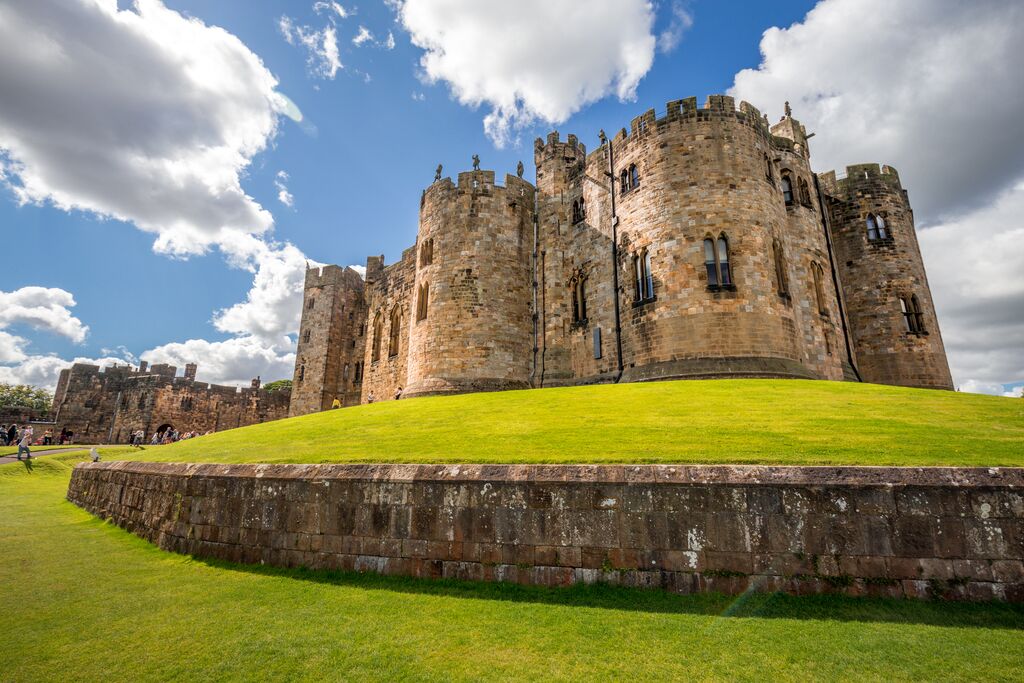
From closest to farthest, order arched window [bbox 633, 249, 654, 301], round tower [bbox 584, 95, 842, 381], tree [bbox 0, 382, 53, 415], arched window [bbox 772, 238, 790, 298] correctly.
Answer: round tower [bbox 584, 95, 842, 381] < arched window [bbox 772, 238, 790, 298] < arched window [bbox 633, 249, 654, 301] < tree [bbox 0, 382, 53, 415]

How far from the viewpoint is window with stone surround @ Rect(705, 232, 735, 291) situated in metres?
16.6

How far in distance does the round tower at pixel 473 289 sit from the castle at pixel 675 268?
0.08 m

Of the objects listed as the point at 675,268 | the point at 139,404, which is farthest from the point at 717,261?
the point at 139,404

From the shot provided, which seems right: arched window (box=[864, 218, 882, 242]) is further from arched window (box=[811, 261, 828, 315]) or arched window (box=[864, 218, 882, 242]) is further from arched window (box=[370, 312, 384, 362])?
arched window (box=[370, 312, 384, 362])

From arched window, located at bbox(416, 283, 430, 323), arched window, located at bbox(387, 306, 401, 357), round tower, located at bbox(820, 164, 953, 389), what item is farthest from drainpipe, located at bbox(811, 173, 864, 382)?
arched window, located at bbox(387, 306, 401, 357)

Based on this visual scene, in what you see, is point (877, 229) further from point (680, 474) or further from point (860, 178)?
point (680, 474)

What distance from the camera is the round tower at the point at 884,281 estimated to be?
21.2 m

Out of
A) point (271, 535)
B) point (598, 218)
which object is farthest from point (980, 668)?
point (598, 218)

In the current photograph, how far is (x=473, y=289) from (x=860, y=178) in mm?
20211

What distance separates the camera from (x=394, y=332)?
31.8m

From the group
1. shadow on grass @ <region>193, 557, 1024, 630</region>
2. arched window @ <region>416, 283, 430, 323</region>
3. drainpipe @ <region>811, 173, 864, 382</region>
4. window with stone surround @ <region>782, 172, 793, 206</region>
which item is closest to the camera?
shadow on grass @ <region>193, 557, 1024, 630</region>

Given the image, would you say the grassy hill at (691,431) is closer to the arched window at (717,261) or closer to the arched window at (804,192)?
the arched window at (717,261)

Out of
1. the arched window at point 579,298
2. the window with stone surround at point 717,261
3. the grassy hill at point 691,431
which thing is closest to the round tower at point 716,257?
the window with stone surround at point 717,261

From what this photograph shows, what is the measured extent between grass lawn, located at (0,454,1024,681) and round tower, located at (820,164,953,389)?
832 inches
